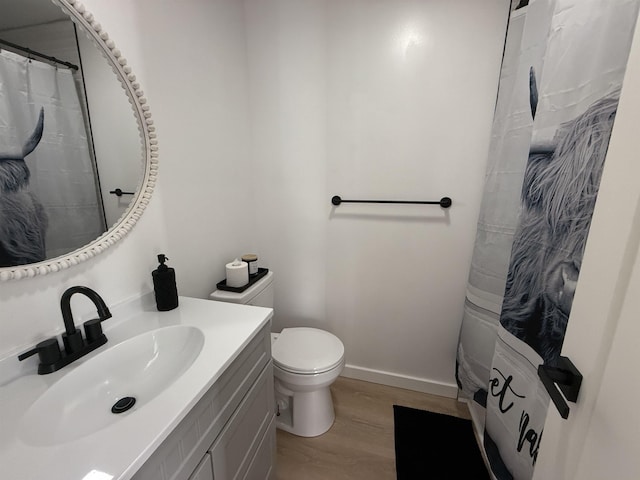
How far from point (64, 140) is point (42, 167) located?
10 centimetres

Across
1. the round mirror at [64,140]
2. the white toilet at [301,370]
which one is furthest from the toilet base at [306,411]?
the round mirror at [64,140]

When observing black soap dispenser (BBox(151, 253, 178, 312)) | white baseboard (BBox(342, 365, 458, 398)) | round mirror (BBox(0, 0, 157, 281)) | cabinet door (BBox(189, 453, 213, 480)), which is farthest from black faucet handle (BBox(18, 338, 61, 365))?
white baseboard (BBox(342, 365, 458, 398))

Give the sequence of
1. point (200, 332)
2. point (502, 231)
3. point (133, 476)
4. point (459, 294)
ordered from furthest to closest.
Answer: point (459, 294)
point (502, 231)
point (200, 332)
point (133, 476)

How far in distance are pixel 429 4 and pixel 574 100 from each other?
3.10 feet

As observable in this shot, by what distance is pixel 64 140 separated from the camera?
82cm

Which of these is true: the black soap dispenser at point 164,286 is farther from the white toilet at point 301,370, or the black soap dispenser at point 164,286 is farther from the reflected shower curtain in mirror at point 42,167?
the white toilet at point 301,370

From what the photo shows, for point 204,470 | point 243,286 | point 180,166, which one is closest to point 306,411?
point 243,286

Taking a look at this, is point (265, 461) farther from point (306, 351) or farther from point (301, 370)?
point (306, 351)

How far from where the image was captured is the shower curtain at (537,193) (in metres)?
0.74

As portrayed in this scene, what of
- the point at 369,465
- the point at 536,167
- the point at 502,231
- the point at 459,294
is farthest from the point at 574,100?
the point at 369,465

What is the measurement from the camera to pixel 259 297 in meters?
1.52

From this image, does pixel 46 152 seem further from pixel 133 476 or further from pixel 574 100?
pixel 574 100

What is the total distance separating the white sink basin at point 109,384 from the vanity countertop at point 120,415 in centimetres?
1

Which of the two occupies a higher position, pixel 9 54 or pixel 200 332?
pixel 9 54
